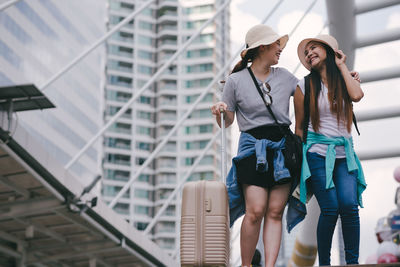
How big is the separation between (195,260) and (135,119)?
2961 inches

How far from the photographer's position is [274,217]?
4.28 metres

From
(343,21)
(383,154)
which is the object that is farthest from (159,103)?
(343,21)

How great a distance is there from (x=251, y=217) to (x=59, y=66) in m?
58.3

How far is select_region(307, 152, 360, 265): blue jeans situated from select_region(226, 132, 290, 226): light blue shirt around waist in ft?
0.64

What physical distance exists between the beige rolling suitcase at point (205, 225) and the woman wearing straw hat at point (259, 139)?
0.55 feet

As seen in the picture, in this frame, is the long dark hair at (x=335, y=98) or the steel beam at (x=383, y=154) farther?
the steel beam at (x=383, y=154)

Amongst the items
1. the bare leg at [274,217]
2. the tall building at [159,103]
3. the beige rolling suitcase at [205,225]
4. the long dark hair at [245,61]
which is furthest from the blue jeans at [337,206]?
the tall building at [159,103]

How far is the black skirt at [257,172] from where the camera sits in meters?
4.29

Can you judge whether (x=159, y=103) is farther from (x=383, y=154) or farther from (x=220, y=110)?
(x=220, y=110)

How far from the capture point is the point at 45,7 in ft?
183

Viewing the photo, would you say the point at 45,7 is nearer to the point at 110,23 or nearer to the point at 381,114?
the point at 110,23

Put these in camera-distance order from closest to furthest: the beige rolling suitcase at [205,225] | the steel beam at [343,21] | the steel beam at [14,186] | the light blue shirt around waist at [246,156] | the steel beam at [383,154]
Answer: the beige rolling suitcase at [205,225], the light blue shirt around waist at [246,156], the steel beam at [343,21], the steel beam at [14,186], the steel beam at [383,154]

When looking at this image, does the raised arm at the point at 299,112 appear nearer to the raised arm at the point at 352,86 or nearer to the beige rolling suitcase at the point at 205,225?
the raised arm at the point at 352,86

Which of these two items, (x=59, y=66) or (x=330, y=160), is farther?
Answer: (x=59, y=66)
